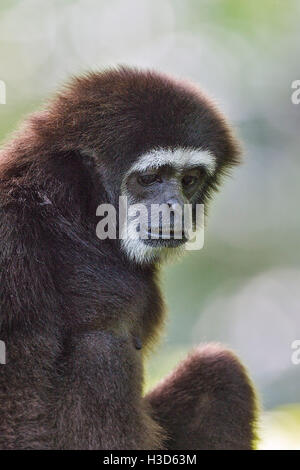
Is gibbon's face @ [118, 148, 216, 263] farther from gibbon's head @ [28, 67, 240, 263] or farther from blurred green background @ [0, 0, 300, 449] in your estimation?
blurred green background @ [0, 0, 300, 449]

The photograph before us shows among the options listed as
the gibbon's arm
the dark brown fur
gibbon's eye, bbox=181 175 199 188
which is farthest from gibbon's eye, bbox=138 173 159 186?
the gibbon's arm

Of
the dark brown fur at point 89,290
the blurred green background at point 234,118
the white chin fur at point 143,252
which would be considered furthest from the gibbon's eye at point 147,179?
the blurred green background at point 234,118

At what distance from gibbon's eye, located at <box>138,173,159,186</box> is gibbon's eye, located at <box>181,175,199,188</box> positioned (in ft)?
1.20

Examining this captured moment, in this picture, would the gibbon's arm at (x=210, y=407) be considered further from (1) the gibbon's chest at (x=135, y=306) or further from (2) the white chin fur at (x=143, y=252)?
(2) the white chin fur at (x=143, y=252)

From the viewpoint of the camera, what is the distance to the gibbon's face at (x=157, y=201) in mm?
6508

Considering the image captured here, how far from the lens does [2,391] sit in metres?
5.56

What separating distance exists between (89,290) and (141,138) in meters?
1.33

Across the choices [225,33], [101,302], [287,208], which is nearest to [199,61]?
[225,33]

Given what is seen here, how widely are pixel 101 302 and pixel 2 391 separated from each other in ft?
3.22

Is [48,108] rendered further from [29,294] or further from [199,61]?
[199,61]

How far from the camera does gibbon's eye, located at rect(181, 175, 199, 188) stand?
6988mm

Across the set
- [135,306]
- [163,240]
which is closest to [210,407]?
[135,306]

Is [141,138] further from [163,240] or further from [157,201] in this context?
[163,240]

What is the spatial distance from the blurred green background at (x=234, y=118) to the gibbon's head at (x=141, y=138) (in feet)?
22.0
